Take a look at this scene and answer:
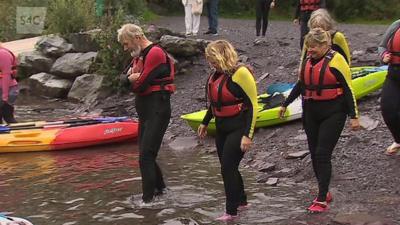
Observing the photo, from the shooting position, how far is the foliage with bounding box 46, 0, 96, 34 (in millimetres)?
15703

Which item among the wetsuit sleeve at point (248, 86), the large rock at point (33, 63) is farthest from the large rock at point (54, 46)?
the wetsuit sleeve at point (248, 86)

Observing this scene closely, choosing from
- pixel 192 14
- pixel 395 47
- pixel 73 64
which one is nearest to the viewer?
pixel 395 47

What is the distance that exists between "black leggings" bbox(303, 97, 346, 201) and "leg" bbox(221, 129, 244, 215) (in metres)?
0.70

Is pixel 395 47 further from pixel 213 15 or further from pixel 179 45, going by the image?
pixel 213 15

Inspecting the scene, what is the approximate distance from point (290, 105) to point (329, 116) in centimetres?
346

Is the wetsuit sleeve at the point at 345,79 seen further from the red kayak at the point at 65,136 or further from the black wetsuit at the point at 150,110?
the red kayak at the point at 65,136

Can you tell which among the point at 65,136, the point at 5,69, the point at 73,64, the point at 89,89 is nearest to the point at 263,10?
the point at 89,89

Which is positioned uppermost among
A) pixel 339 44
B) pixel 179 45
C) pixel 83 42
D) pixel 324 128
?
pixel 339 44

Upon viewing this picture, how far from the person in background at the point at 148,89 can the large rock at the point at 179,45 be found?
707cm

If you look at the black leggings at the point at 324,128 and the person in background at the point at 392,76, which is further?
the person in background at the point at 392,76

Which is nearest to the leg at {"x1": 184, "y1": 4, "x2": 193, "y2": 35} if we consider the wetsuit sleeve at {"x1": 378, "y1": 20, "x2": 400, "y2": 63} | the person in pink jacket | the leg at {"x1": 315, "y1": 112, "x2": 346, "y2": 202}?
the person in pink jacket

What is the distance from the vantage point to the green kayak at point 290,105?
9172 millimetres

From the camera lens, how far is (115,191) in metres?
7.20

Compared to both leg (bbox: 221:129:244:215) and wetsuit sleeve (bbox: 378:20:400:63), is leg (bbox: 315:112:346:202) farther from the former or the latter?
wetsuit sleeve (bbox: 378:20:400:63)
